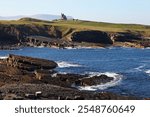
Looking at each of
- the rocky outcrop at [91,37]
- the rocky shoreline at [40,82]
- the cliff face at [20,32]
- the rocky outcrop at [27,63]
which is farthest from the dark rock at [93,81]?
the rocky outcrop at [91,37]

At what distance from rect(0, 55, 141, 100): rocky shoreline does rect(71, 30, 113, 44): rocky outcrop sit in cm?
9290

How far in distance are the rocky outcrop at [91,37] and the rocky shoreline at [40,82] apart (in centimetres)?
9290

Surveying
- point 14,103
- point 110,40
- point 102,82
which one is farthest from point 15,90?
point 110,40

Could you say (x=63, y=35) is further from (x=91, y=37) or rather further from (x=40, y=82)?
(x=40, y=82)

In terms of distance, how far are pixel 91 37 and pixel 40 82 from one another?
402 ft

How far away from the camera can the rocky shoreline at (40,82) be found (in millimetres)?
41875

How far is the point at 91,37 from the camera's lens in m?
182

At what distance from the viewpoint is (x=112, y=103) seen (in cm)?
2489

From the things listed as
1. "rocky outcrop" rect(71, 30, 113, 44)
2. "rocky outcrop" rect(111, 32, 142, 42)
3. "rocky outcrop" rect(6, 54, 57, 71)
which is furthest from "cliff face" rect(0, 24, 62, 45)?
"rocky outcrop" rect(6, 54, 57, 71)

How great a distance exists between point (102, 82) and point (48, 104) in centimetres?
4569

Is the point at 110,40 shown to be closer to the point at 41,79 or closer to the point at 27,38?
the point at 27,38

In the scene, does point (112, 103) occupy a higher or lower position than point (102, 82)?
higher

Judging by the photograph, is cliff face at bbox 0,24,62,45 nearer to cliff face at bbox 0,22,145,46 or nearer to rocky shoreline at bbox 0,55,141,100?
cliff face at bbox 0,22,145,46

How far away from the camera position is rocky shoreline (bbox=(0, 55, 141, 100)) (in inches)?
1649
